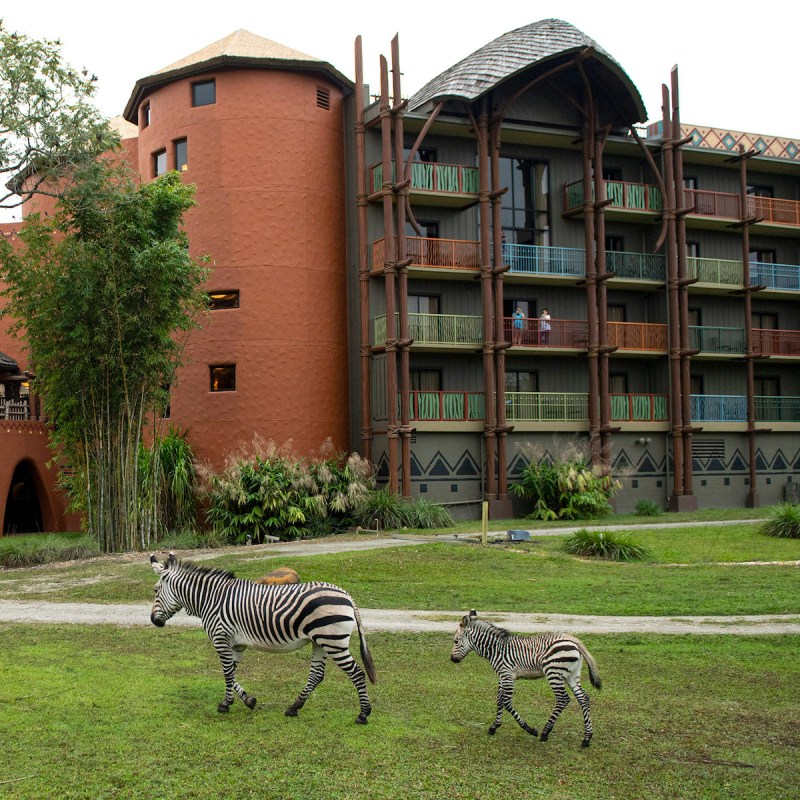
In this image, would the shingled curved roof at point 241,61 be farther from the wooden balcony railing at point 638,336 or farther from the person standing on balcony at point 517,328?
the wooden balcony railing at point 638,336

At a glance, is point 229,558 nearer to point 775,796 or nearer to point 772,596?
point 772,596

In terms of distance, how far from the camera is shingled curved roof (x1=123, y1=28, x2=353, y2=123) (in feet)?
97.5

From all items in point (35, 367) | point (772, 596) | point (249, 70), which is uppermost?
point (249, 70)

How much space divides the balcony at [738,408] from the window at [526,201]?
782 centimetres

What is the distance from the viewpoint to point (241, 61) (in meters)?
29.6

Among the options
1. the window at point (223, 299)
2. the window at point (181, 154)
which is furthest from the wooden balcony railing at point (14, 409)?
the window at point (181, 154)

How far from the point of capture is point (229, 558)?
20.0m

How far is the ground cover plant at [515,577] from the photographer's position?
14922 mm

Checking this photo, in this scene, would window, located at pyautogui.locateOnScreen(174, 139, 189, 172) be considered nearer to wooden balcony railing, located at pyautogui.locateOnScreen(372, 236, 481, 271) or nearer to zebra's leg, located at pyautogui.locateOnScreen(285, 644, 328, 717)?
wooden balcony railing, located at pyautogui.locateOnScreen(372, 236, 481, 271)

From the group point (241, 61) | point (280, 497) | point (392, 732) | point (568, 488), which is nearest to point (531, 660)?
point (392, 732)

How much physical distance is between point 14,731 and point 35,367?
1721 cm

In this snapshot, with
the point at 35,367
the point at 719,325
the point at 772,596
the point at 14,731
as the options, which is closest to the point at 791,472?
the point at 719,325

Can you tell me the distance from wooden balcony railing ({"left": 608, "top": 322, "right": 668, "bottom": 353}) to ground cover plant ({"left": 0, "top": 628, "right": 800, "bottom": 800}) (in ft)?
72.4

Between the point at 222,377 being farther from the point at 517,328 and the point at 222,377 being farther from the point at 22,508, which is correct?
the point at 22,508
